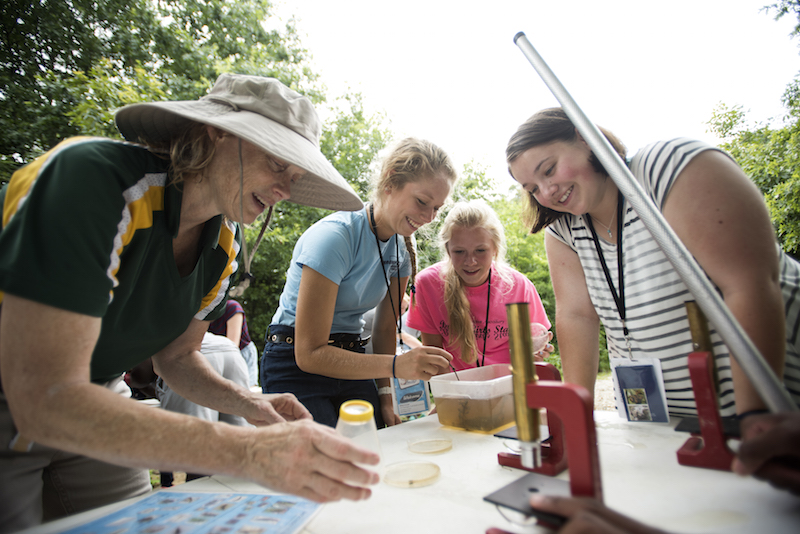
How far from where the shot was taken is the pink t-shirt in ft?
8.01

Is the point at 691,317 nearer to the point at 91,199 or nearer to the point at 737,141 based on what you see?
the point at 91,199

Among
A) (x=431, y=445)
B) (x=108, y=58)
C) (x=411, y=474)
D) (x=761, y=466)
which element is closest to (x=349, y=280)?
(x=431, y=445)

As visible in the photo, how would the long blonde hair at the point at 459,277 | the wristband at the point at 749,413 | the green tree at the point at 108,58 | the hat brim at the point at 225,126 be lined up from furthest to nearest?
the green tree at the point at 108,58, the long blonde hair at the point at 459,277, the hat brim at the point at 225,126, the wristband at the point at 749,413

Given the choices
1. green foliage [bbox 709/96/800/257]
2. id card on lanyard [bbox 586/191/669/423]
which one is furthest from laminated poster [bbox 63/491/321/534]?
green foliage [bbox 709/96/800/257]

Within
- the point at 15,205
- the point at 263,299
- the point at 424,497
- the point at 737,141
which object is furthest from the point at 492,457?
the point at 737,141

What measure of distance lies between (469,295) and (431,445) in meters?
1.44

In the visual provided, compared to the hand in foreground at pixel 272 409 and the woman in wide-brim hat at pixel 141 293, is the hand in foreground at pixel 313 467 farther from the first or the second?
the hand in foreground at pixel 272 409

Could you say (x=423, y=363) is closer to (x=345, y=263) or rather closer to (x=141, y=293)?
Answer: (x=345, y=263)

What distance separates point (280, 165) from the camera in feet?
4.20

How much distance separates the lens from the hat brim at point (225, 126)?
1.07 meters

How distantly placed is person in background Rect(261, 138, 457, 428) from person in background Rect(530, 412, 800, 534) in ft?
3.55

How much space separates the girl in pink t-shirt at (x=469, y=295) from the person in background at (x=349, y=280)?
1.48 ft

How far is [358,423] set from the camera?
2.67 feet

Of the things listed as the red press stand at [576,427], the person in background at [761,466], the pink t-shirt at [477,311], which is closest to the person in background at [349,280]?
the pink t-shirt at [477,311]
